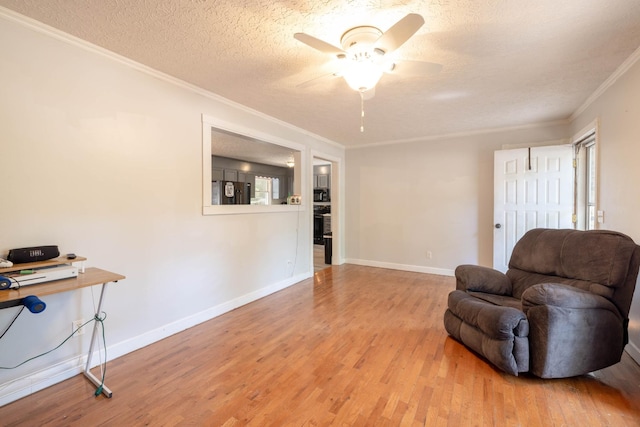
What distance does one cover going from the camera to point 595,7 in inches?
67.1

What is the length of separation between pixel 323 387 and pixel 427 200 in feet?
12.8

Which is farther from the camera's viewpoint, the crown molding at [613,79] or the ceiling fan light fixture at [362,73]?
the crown molding at [613,79]

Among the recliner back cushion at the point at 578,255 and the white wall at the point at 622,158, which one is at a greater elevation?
the white wall at the point at 622,158

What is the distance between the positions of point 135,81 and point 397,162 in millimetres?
4178

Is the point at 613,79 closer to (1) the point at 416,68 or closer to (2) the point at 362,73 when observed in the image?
(1) the point at 416,68

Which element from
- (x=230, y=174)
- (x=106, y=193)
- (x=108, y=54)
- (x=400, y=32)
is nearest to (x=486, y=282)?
(x=400, y=32)

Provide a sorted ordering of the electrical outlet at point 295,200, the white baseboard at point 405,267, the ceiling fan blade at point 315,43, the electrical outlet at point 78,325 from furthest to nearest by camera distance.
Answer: the white baseboard at point 405,267, the electrical outlet at point 295,200, the electrical outlet at point 78,325, the ceiling fan blade at point 315,43

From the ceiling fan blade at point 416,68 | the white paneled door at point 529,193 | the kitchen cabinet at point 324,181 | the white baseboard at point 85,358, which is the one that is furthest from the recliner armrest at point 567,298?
the kitchen cabinet at point 324,181

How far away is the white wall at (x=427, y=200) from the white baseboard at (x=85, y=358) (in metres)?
2.92

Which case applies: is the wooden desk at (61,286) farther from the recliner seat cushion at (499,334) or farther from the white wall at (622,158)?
the white wall at (622,158)

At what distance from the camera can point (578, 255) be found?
2.30 metres

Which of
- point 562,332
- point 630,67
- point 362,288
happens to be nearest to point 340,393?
point 562,332

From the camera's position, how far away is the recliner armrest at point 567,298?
75.7 inches

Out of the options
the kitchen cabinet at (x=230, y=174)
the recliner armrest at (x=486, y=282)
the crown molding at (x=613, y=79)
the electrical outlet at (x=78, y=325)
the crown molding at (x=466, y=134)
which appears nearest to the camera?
the electrical outlet at (x=78, y=325)
